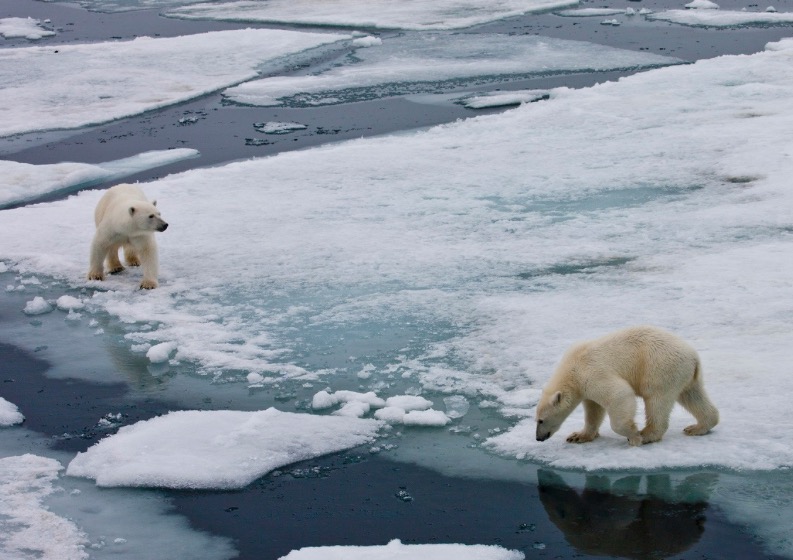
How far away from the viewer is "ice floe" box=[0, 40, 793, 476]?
238 inches

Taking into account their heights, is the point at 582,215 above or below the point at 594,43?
below

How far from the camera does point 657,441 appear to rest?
16.7 ft

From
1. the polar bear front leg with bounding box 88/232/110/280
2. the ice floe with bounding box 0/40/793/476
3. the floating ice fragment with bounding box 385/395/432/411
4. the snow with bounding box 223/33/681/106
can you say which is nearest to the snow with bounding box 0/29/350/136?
the snow with bounding box 223/33/681/106

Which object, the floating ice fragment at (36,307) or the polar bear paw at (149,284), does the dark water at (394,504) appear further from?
the polar bear paw at (149,284)

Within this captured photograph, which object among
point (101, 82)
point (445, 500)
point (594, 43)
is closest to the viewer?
point (445, 500)

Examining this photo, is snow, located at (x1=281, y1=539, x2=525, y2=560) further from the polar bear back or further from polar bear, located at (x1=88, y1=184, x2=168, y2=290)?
polar bear, located at (x1=88, y1=184, x2=168, y2=290)

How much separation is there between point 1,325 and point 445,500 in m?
4.33

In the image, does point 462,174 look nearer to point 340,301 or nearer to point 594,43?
point 340,301

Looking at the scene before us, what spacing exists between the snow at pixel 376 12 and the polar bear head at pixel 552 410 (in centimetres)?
1606

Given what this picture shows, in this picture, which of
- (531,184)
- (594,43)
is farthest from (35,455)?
(594,43)

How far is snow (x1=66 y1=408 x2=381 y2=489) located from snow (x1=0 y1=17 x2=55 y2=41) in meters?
18.0

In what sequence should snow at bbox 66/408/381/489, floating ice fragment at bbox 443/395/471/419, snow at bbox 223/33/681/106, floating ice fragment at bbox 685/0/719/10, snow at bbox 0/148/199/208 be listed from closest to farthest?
snow at bbox 66/408/381/489
floating ice fragment at bbox 443/395/471/419
snow at bbox 0/148/199/208
snow at bbox 223/33/681/106
floating ice fragment at bbox 685/0/719/10

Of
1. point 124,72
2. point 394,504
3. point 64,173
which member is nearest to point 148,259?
point 394,504

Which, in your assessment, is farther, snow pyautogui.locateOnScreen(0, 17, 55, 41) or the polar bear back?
snow pyautogui.locateOnScreen(0, 17, 55, 41)
